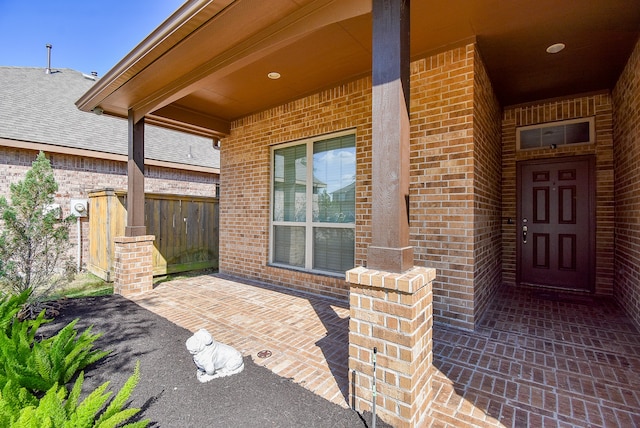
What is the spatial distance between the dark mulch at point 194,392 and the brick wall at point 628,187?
366cm

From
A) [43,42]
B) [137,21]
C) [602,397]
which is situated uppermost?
[43,42]

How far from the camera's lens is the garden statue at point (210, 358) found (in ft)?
7.39

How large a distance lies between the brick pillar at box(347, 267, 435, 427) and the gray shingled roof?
8408 millimetres

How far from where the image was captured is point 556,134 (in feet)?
15.4

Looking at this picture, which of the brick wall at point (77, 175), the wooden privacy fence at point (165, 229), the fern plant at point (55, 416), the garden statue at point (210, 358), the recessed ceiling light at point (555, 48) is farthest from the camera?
the brick wall at point (77, 175)

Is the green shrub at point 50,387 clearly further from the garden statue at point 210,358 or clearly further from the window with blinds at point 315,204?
the window with blinds at point 315,204

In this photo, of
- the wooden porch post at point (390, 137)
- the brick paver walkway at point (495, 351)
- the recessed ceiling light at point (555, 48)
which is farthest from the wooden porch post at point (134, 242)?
the recessed ceiling light at point (555, 48)

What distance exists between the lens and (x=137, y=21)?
529 cm

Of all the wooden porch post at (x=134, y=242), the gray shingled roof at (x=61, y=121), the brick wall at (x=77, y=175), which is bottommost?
the wooden porch post at (x=134, y=242)

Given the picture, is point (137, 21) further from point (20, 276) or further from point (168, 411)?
point (168, 411)

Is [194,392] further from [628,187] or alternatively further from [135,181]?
[628,187]

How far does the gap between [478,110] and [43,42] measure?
1327 centimetres

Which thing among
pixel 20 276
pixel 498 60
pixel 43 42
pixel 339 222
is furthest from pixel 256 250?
pixel 43 42

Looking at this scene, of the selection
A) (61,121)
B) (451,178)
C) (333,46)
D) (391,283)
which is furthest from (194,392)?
(61,121)
